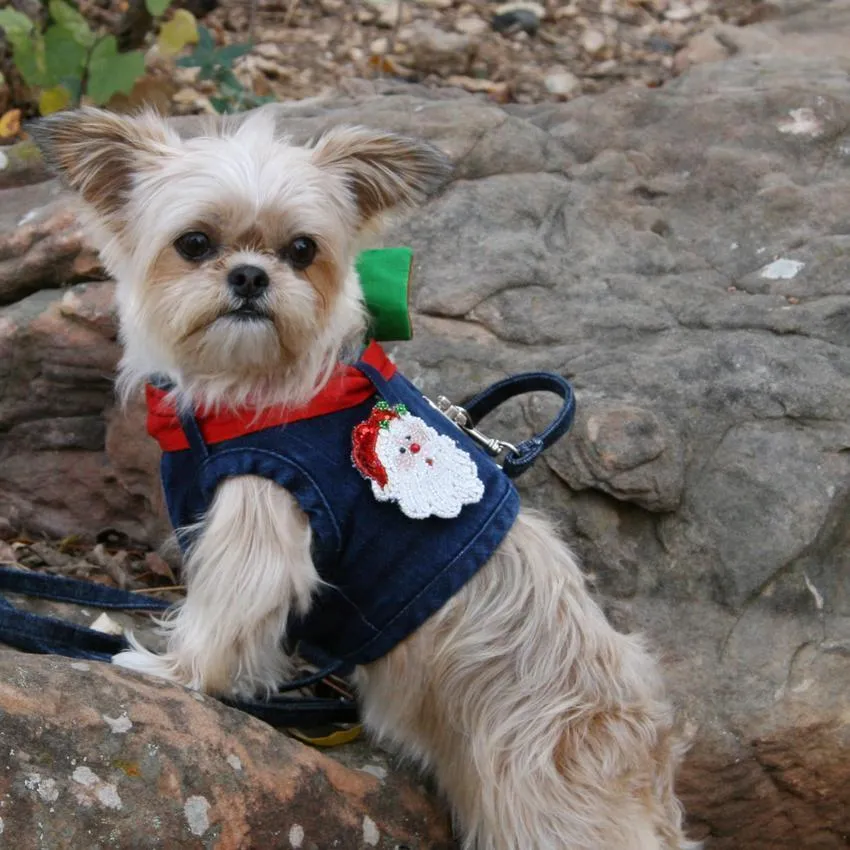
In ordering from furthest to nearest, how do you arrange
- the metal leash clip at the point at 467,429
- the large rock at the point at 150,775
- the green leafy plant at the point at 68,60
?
the green leafy plant at the point at 68,60 → the metal leash clip at the point at 467,429 → the large rock at the point at 150,775

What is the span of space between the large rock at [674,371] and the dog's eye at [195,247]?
1603 millimetres

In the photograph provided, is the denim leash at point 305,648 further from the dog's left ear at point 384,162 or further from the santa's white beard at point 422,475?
the dog's left ear at point 384,162

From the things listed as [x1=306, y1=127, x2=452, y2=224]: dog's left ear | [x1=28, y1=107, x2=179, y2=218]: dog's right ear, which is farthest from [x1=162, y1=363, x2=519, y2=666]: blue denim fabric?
[x1=28, y1=107, x2=179, y2=218]: dog's right ear

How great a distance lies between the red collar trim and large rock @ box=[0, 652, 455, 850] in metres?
0.90

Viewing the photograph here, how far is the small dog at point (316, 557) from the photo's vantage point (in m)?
3.75

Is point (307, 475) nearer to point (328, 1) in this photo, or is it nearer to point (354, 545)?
point (354, 545)

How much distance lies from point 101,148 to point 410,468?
1521 mm

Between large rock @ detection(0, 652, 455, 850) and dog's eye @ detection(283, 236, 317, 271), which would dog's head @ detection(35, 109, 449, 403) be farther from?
large rock @ detection(0, 652, 455, 850)

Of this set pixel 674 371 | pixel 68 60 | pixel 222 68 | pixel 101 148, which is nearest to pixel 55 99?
pixel 68 60

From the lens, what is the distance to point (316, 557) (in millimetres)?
3961

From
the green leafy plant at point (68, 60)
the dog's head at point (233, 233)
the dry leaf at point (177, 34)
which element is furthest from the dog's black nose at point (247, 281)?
the dry leaf at point (177, 34)

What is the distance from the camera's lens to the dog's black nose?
372 centimetres

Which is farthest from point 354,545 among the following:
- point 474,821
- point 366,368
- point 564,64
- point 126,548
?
point 564,64

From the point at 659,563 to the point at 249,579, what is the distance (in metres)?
1.76
